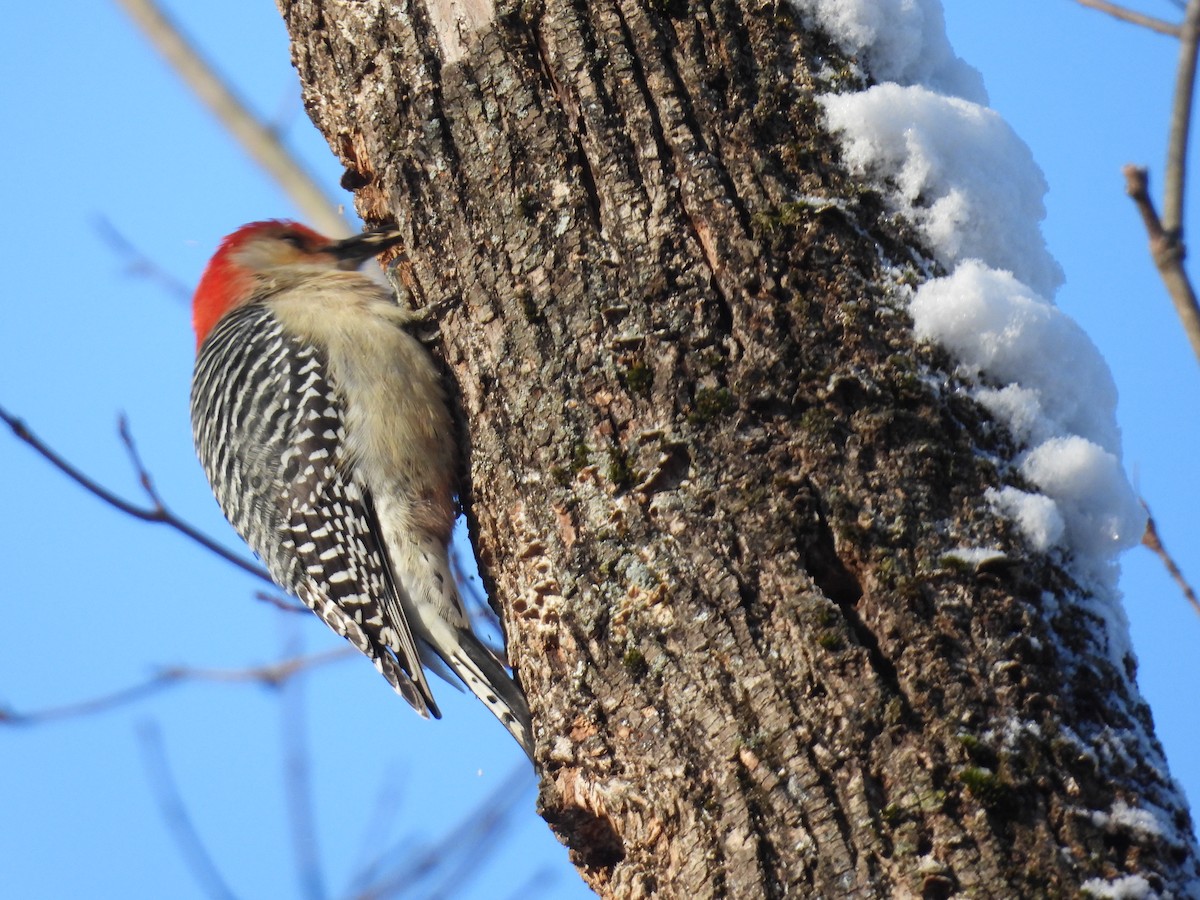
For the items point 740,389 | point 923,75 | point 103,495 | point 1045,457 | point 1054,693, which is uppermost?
point 103,495

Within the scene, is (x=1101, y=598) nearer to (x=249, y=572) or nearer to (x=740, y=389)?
(x=740, y=389)

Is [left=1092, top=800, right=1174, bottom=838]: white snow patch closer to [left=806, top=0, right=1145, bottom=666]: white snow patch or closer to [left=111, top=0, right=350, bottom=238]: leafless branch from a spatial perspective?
[left=806, top=0, right=1145, bottom=666]: white snow patch

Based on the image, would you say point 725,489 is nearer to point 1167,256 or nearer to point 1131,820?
point 1131,820

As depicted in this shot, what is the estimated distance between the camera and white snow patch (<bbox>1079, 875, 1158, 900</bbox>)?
1.88 meters

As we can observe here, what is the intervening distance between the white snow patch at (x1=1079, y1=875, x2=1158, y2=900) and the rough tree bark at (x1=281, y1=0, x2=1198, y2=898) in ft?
0.06

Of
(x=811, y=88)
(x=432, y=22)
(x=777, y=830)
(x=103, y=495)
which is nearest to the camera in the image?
(x=777, y=830)

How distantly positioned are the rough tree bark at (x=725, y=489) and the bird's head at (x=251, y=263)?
5.79ft

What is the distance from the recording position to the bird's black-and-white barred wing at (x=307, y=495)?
12.7 feet

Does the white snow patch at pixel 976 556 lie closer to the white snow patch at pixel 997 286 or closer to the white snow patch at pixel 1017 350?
the white snow patch at pixel 997 286

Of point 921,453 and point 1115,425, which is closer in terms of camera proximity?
point 921,453

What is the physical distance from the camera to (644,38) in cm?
279

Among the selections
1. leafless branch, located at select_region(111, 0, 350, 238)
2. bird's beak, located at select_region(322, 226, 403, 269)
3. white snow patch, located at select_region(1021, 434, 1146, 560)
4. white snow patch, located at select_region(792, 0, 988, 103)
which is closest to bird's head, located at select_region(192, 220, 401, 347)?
leafless branch, located at select_region(111, 0, 350, 238)

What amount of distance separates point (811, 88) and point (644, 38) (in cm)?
40

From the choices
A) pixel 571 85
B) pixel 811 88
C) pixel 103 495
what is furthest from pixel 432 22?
pixel 103 495
